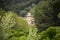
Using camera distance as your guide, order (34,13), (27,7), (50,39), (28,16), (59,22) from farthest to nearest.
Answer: (27,7) → (28,16) → (34,13) → (59,22) → (50,39)

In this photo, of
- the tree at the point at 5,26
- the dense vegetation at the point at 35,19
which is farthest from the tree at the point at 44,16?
the tree at the point at 5,26

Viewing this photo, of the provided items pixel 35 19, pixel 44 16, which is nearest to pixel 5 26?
pixel 44 16

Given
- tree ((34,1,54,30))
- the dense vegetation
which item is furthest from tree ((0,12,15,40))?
tree ((34,1,54,30))

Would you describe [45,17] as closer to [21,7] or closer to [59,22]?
[59,22]

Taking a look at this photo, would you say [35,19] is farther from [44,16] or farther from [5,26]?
[5,26]

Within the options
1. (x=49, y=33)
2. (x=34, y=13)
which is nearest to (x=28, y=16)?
(x=34, y=13)

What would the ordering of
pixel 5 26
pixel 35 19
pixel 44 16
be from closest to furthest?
1. pixel 5 26
2. pixel 44 16
3. pixel 35 19

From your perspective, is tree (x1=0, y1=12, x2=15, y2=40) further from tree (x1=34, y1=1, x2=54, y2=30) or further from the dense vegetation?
tree (x1=34, y1=1, x2=54, y2=30)

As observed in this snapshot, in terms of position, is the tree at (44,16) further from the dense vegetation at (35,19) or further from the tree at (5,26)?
the tree at (5,26)
